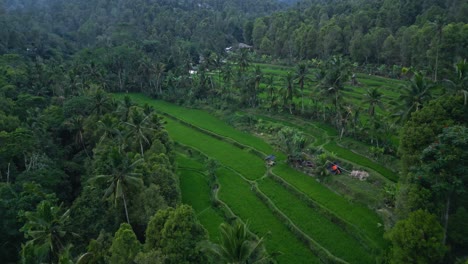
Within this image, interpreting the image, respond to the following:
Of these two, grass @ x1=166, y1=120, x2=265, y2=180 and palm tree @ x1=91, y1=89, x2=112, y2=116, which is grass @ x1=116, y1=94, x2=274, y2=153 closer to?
grass @ x1=166, y1=120, x2=265, y2=180

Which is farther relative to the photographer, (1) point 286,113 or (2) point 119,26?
(2) point 119,26

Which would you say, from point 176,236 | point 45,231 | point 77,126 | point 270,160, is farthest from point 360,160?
point 77,126

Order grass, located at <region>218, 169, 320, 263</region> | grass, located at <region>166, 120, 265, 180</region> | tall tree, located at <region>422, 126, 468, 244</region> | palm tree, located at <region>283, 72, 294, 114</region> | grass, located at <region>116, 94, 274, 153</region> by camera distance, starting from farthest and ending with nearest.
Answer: palm tree, located at <region>283, 72, 294, 114</region> → grass, located at <region>116, 94, 274, 153</region> → grass, located at <region>166, 120, 265, 180</region> → grass, located at <region>218, 169, 320, 263</region> → tall tree, located at <region>422, 126, 468, 244</region>

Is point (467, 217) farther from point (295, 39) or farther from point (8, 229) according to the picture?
point (295, 39)

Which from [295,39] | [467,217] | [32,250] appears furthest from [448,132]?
[295,39]

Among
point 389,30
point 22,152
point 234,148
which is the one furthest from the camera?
point 389,30

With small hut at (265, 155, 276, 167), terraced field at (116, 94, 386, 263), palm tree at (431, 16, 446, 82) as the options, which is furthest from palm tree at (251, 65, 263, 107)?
palm tree at (431, 16, 446, 82)
